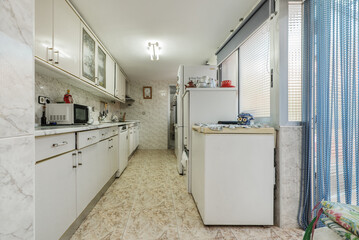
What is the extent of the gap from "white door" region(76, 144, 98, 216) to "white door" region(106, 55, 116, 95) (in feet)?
6.31

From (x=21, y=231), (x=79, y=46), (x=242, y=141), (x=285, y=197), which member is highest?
(x=79, y=46)

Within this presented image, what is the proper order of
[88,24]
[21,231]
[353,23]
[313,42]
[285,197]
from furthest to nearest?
[88,24] → [285,197] → [313,42] → [353,23] → [21,231]

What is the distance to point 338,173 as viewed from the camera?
1.25 m

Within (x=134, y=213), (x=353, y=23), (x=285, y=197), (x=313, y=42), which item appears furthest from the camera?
(x=134, y=213)

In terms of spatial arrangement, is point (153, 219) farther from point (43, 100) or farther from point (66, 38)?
point (66, 38)

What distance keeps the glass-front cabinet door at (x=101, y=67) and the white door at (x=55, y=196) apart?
1.91 m

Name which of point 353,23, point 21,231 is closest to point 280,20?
point 353,23

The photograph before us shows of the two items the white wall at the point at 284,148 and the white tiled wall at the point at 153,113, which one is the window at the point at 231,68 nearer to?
the white wall at the point at 284,148

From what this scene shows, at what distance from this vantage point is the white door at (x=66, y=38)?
1.75 m

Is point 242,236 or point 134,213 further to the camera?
point 134,213

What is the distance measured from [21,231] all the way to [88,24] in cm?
263

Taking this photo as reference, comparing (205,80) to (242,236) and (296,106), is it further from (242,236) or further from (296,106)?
(242,236)

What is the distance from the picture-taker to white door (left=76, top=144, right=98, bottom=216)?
1546 mm

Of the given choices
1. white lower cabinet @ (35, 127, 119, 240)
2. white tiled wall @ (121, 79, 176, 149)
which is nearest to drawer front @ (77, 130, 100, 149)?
white lower cabinet @ (35, 127, 119, 240)
